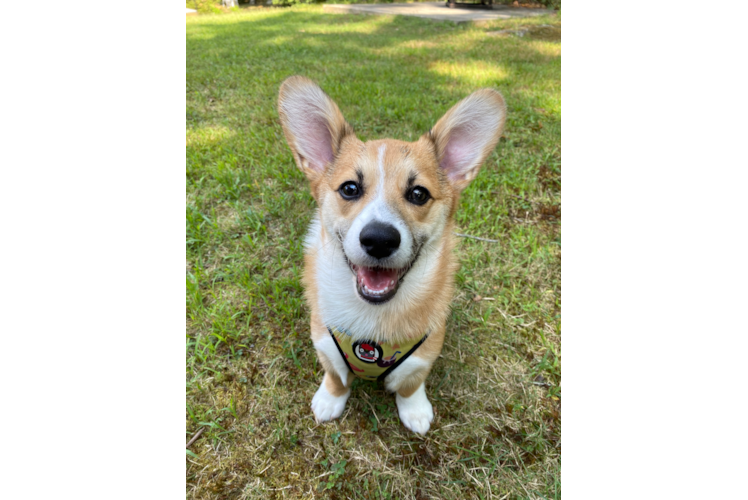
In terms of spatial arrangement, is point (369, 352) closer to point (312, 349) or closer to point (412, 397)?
point (412, 397)

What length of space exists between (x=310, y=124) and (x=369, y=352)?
135 cm

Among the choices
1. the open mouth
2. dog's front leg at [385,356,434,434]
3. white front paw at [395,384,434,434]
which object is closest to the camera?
the open mouth

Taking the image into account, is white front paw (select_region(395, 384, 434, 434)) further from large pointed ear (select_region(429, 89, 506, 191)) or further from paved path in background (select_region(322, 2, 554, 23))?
paved path in background (select_region(322, 2, 554, 23))

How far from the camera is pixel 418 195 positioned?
1.87 m

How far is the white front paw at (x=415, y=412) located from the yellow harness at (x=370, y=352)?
0.33 metres

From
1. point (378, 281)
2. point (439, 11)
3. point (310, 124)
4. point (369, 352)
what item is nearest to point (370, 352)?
point (369, 352)

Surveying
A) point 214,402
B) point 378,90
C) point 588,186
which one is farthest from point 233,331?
point 378,90

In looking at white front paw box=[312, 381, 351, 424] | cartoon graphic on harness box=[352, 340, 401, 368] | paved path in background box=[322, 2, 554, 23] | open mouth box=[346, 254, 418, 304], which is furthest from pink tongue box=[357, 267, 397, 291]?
paved path in background box=[322, 2, 554, 23]

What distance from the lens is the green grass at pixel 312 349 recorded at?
191cm

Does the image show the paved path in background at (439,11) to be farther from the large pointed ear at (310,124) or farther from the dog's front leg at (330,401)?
→ the dog's front leg at (330,401)

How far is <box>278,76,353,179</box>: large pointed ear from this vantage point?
6.25ft

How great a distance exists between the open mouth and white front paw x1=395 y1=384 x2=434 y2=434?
77 centimetres

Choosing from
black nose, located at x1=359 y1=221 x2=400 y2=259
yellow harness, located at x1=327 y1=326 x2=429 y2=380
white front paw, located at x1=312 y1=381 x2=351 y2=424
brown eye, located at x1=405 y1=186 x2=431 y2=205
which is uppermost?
brown eye, located at x1=405 y1=186 x2=431 y2=205

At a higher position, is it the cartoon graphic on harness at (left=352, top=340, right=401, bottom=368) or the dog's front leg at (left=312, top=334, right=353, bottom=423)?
the cartoon graphic on harness at (left=352, top=340, right=401, bottom=368)
